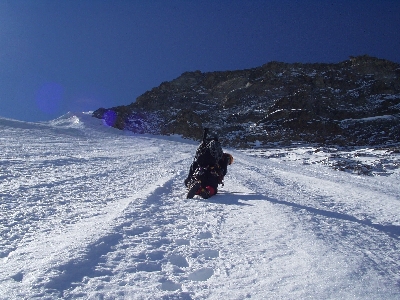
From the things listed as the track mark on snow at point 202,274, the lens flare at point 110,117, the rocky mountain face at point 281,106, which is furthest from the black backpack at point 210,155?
the lens flare at point 110,117

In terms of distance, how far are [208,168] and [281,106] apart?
4952 cm

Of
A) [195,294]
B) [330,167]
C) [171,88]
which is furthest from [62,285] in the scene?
[171,88]

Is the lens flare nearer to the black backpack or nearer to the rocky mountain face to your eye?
the rocky mountain face

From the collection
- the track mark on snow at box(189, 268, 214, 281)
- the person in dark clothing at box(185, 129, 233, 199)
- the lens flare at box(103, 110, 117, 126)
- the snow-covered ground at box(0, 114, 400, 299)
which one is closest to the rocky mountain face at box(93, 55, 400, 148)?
the lens flare at box(103, 110, 117, 126)

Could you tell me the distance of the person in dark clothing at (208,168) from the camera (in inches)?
248

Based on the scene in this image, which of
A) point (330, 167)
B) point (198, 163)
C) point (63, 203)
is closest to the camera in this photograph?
point (63, 203)

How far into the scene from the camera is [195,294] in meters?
2.28

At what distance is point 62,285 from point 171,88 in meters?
72.2

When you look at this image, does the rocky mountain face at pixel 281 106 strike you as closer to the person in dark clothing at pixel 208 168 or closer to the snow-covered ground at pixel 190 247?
the person in dark clothing at pixel 208 168

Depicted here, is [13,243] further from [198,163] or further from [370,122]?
[370,122]

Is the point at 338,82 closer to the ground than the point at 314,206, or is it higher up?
higher up

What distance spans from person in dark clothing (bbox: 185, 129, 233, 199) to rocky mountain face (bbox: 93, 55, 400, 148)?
32.3m

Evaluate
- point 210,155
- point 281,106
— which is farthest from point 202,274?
point 281,106

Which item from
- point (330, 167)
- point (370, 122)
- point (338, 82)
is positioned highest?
point (338, 82)
